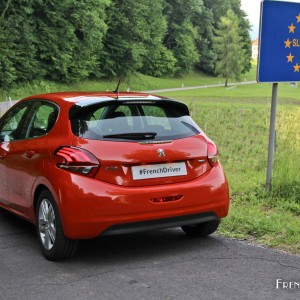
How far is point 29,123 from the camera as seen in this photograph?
5301 mm

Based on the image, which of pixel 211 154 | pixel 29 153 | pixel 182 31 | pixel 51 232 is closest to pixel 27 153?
pixel 29 153

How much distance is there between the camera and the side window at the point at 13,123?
555cm

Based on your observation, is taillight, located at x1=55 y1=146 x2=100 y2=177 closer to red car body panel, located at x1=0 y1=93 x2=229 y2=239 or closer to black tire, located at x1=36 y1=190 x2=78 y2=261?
red car body panel, located at x1=0 y1=93 x2=229 y2=239

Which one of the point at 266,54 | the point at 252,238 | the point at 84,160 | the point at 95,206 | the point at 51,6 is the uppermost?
the point at 51,6

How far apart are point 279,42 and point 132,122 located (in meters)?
2.88

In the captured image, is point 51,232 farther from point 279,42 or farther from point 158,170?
point 279,42

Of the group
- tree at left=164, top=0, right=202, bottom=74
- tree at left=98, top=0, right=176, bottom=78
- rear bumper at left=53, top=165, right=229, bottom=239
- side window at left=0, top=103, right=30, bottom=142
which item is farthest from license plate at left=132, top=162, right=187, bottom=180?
tree at left=164, top=0, right=202, bottom=74

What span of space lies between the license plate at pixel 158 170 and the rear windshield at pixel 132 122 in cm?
28

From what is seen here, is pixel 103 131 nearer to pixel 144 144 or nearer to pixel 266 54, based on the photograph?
pixel 144 144

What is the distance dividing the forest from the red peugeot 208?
3830cm

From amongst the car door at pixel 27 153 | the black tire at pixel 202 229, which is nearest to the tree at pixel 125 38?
the car door at pixel 27 153

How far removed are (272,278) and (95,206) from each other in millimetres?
1637

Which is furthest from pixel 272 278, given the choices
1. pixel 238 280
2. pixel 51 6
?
pixel 51 6

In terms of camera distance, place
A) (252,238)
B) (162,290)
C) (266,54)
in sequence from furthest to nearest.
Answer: (266,54) → (252,238) → (162,290)
